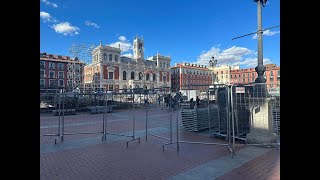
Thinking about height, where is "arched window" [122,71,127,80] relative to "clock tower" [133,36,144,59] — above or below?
below

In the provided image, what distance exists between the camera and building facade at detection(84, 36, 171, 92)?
222ft

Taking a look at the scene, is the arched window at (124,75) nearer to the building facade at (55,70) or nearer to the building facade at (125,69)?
the building facade at (125,69)

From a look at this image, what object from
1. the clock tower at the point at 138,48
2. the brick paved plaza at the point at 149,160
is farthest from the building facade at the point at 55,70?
the brick paved plaza at the point at 149,160

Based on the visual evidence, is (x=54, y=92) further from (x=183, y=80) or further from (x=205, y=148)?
(x=183, y=80)

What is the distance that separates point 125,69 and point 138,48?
1150 cm

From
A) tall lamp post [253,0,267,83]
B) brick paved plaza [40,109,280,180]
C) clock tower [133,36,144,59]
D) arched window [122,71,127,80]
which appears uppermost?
clock tower [133,36,144,59]

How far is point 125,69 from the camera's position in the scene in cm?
7362

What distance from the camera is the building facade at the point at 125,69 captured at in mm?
67812

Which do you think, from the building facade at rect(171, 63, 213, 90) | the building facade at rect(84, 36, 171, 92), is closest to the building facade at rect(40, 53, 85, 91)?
the building facade at rect(84, 36, 171, 92)

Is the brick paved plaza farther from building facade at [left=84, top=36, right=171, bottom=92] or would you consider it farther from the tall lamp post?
building facade at [left=84, top=36, right=171, bottom=92]

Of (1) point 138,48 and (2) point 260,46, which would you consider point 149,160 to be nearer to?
(2) point 260,46

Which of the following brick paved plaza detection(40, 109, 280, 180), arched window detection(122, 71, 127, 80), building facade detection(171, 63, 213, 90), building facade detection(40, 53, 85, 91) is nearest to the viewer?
brick paved plaza detection(40, 109, 280, 180)
